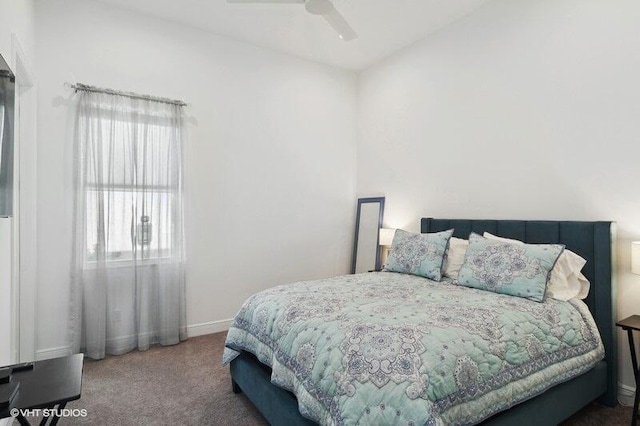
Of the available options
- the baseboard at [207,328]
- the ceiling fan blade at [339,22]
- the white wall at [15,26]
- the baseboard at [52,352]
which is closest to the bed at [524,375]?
the baseboard at [207,328]

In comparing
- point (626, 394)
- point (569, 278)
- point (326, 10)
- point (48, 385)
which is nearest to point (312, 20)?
point (326, 10)

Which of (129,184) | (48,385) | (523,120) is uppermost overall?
(523,120)

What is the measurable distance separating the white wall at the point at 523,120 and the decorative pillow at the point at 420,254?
2.01ft

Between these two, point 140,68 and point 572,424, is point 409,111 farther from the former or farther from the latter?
point 572,424

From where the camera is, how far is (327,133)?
4.51 metres

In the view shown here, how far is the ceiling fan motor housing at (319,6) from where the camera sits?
2.43m

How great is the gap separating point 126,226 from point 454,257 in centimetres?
295

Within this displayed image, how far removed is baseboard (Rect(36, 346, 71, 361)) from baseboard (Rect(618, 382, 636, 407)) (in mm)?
4233

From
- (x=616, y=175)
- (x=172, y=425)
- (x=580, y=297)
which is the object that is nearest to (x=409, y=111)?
(x=616, y=175)

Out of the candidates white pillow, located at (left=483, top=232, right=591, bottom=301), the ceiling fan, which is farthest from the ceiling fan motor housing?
white pillow, located at (left=483, top=232, right=591, bottom=301)

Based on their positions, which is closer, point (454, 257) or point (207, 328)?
point (454, 257)

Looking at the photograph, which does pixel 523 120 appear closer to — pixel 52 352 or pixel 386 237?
pixel 386 237

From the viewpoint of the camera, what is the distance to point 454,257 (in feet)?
9.62

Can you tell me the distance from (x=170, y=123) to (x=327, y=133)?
1.96 metres
